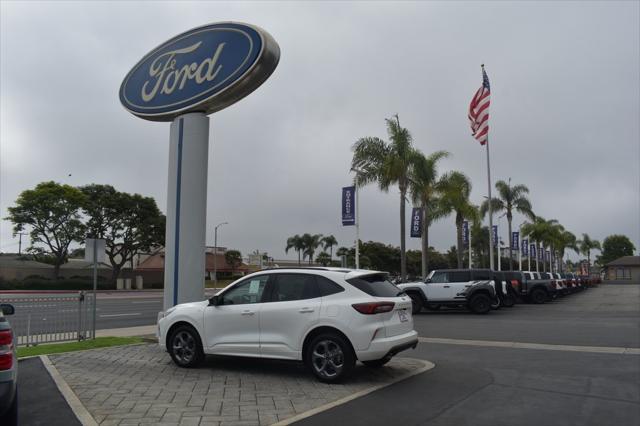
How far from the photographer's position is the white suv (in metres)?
7.53

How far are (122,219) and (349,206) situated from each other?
3695cm

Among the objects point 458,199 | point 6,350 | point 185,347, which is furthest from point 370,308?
point 458,199

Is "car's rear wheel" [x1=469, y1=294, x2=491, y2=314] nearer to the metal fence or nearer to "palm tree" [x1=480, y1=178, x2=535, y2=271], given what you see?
the metal fence

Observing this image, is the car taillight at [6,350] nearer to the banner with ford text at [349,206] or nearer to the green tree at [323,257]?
the banner with ford text at [349,206]

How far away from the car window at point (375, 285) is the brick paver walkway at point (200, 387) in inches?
50.3

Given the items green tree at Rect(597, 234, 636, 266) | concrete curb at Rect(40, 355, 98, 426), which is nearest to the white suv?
concrete curb at Rect(40, 355, 98, 426)

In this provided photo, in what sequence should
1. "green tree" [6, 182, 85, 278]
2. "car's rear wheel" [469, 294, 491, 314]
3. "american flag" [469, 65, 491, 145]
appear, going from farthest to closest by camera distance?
"green tree" [6, 182, 85, 278] → "american flag" [469, 65, 491, 145] → "car's rear wheel" [469, 294, 491, 314]

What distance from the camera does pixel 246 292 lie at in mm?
8586

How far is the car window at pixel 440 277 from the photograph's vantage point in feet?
71.7

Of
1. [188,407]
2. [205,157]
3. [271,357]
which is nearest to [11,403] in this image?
[188,407]

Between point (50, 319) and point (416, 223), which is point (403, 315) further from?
point (416, 223)

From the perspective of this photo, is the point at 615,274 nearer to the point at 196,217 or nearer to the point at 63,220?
the point at 63,220

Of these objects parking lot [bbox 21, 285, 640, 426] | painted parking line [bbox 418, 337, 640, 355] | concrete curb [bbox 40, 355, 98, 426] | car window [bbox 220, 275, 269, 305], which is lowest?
painted parking line [bbox 418, 337, 640, 355]

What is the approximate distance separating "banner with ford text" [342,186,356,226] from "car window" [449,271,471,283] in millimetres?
5911
